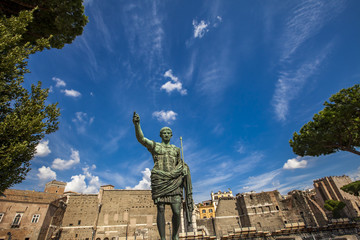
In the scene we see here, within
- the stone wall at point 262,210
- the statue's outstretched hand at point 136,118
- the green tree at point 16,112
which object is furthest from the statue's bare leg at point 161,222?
the stone wall at point 262,210

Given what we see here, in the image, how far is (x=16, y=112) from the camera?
5375 mm

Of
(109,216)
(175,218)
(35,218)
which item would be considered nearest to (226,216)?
(109,216)

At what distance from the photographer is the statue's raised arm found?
374cm

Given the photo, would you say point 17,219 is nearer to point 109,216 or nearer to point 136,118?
point 109,216

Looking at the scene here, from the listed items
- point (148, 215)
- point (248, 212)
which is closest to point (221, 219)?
point (248, 212)

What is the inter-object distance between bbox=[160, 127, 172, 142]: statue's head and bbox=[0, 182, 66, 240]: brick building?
23.0m

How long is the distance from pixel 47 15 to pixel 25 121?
17.2ft

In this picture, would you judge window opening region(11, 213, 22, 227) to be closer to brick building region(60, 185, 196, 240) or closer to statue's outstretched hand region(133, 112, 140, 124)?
brick building region(60, 185, 196, 240)

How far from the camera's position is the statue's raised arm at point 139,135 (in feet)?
12.3

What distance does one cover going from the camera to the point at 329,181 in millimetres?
36156

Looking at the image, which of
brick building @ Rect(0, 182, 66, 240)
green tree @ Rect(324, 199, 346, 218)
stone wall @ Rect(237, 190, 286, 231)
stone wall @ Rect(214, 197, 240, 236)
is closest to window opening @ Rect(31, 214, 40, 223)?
brick building @ Rect(0, 182, 66, 240)

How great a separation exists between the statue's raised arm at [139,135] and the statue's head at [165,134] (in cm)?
38

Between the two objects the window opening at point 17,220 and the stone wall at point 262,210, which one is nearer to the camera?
the window opening at point 17,220

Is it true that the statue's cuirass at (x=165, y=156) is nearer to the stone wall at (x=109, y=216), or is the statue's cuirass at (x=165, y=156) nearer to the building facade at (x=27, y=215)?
the building facade at (x=27, y=215)
